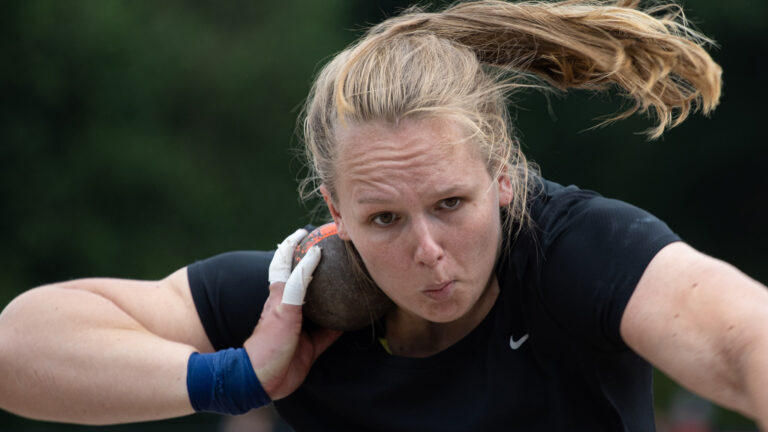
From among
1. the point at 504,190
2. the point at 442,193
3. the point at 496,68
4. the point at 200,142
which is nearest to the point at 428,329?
the point at 504,190

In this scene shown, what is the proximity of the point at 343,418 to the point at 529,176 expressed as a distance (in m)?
0.87

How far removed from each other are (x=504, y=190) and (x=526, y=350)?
0.42 meters

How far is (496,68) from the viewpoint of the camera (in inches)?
119

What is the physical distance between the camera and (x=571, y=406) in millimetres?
2826

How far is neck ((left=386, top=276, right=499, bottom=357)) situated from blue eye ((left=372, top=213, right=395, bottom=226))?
15.5 inches

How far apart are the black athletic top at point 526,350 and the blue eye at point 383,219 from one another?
360 millimetres

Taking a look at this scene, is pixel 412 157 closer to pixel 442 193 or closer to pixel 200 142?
pixel 442 193

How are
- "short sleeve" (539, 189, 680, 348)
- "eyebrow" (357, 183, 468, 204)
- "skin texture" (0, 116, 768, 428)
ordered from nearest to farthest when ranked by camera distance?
"skin texture" (0, 116, 768, 428), "short sleeve" (539, 189, 680, 348), "eyebrow" (357, 183, 468, 204)

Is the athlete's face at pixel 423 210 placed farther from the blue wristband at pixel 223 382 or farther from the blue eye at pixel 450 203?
the blue wristband at pixel 223 382

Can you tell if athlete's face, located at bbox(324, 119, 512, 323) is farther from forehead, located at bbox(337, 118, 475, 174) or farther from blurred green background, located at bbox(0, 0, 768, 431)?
blurred green background, located at bbox(0, 0, 768, 431)

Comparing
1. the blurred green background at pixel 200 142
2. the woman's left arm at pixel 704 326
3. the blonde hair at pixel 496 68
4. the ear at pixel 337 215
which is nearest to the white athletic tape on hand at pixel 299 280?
the ear at pixel 337 215

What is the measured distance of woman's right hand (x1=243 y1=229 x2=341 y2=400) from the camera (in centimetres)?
304

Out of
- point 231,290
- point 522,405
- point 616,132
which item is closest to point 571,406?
point 522,405

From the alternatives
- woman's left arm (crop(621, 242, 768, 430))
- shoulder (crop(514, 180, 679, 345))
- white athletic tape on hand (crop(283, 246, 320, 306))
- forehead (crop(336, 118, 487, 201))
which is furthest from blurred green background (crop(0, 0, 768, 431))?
woman's left arm (crop(621, 242, 768, 430))
